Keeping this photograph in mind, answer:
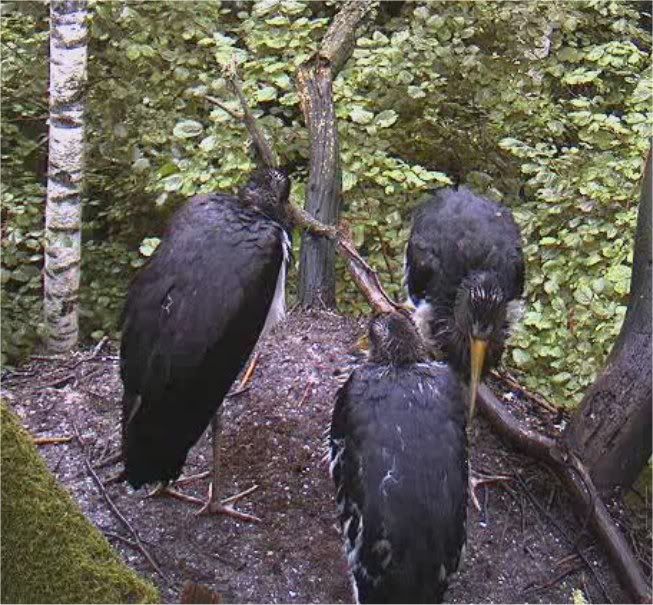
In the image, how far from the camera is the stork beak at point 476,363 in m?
4.04

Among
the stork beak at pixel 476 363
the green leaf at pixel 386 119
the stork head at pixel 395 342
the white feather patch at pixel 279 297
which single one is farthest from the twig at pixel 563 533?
the green leaf at pixel 386 119

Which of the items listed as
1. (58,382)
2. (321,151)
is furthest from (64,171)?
(321,151)

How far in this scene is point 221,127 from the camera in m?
5.00

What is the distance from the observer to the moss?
2.20 m

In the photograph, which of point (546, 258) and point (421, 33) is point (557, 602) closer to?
point (546, 258)

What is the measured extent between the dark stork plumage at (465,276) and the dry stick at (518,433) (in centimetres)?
21

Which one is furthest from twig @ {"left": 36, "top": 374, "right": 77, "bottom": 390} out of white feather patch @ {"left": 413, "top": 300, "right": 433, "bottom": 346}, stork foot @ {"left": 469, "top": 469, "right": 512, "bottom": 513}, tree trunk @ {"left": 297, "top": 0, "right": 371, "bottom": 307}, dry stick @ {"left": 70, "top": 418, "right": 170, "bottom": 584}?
stork foot @ {"left": 469, "top": 469, "right": 512, "bottom": 513}

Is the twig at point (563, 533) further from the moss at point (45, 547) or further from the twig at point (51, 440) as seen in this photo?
the moss at point (45, 547)

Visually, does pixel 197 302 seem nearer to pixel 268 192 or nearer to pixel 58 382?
pixel 268 192

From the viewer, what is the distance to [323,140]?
15.9 feet

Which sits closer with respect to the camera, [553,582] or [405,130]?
[553,582]

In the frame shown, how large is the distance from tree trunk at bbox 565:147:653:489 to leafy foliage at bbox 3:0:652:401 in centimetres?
51

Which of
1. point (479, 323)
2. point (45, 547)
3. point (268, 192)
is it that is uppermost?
point (45, 547)

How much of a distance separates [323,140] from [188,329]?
1.72 m
